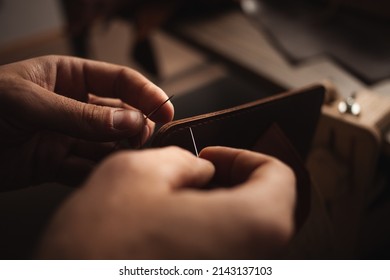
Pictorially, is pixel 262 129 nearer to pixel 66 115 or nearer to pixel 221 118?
pixel 221 118

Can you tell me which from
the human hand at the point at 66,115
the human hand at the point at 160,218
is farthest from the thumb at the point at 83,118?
the human hand at the point at 160,218

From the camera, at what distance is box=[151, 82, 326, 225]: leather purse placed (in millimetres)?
445

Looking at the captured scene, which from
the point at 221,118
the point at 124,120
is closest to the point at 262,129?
the point at 221,118

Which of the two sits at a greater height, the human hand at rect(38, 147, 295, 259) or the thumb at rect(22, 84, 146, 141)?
the human hand at rect(38, 147, 295, 259)

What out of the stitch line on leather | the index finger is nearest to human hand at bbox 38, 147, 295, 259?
the stitch line on leather

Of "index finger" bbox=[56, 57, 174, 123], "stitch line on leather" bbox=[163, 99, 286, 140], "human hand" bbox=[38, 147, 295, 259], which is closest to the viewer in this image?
"human hand" bbox=[38, 147, 295, 259]

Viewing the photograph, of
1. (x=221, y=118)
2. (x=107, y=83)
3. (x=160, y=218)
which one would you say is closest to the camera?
(x=160, y=218)

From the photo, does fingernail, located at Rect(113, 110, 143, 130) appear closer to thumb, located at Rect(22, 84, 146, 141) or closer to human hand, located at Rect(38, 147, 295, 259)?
thumb, located at Rect(22, 84, 146, 141)

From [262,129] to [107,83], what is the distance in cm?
28

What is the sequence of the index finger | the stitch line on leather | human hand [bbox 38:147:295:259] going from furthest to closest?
the index finger, the stitch line on leather, human hand [bbox 38:147:295:259]

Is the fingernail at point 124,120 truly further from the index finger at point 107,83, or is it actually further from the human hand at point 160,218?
the human hand at point 160,218

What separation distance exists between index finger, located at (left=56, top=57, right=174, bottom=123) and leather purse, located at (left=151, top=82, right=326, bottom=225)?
0.11 meters

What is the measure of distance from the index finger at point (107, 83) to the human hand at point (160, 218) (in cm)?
25

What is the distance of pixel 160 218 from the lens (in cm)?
29
